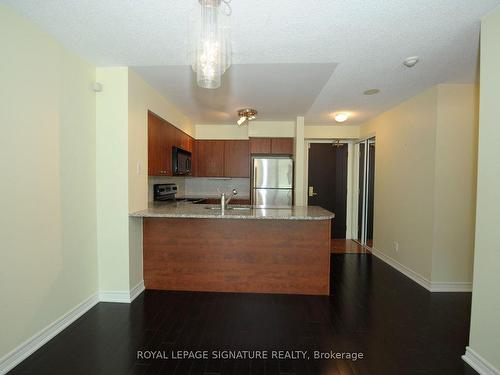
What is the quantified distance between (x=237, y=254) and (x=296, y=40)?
2.17m

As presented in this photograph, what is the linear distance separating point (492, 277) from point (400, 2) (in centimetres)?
187

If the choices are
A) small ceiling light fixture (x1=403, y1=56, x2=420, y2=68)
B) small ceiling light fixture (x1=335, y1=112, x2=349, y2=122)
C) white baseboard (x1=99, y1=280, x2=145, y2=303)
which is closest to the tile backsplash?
small ceiling light fixture (x1=335, y1=112, x2=349, y2=122)

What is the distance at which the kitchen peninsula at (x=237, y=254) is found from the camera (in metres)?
2.78

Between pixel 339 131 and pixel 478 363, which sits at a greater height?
pixel 339 131

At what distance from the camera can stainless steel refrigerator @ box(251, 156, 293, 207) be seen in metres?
4.73

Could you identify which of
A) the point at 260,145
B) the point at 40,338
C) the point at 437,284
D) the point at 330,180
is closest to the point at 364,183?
the point at 330,180

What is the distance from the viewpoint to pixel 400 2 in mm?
1558

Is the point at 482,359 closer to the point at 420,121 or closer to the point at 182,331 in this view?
the point at 182,331

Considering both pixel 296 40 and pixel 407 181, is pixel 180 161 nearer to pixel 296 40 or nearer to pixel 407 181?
pixel 296 40

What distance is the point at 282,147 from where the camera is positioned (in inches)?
194

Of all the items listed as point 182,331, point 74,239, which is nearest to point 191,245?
point 182,331

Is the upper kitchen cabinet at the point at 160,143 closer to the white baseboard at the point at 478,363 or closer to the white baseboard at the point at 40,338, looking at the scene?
the white baseboard at the point at 40,338

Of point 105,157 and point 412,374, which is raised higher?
point 105,157

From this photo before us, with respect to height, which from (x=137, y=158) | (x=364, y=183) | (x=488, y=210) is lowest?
(x=488, y=210)
